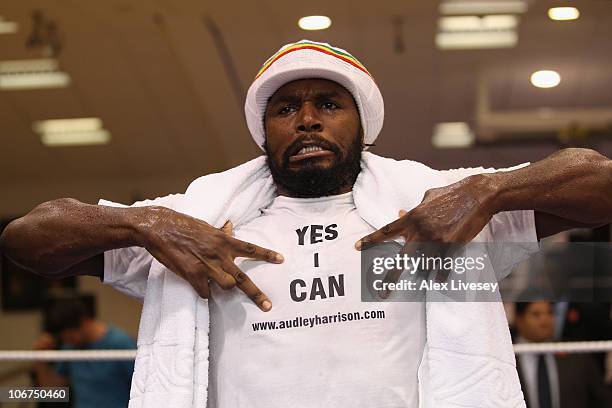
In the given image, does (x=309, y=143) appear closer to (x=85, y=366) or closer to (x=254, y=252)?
(x=254, y=252)

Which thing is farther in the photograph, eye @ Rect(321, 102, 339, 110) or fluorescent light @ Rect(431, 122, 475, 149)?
fluorescent light @ Rect(431, 122, 475, 149)

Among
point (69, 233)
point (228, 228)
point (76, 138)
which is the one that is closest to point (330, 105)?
point (228, 228)

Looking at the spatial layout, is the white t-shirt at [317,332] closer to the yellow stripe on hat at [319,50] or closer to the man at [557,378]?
the yellow stripe on hat at [319,50]

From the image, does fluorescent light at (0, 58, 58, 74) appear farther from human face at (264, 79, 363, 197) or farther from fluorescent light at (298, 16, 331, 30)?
human face at (264, 79, 363, 197)

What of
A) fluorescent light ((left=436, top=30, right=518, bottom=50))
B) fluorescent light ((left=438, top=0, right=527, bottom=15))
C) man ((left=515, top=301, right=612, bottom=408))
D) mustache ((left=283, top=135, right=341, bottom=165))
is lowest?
man ((left=515, top=301, right=612, bottom=408))

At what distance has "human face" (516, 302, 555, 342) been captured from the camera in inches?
139

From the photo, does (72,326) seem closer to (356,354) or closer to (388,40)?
(356,354)

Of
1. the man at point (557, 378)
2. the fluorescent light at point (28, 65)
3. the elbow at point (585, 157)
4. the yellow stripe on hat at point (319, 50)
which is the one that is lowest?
the man at point (557, 378)

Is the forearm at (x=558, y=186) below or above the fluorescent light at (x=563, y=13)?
below

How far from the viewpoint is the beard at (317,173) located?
1.68m

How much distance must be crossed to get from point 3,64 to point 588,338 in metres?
4.12

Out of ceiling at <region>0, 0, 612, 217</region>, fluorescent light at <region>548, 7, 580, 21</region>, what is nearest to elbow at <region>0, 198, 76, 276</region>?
ceiling at <region>0, 0, 612, 217</region>

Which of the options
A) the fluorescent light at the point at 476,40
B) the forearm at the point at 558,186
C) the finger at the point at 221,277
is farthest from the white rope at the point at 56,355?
the fluorescent light at the point at 476,40

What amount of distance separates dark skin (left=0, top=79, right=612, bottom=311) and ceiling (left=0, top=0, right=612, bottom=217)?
3.37 meters
